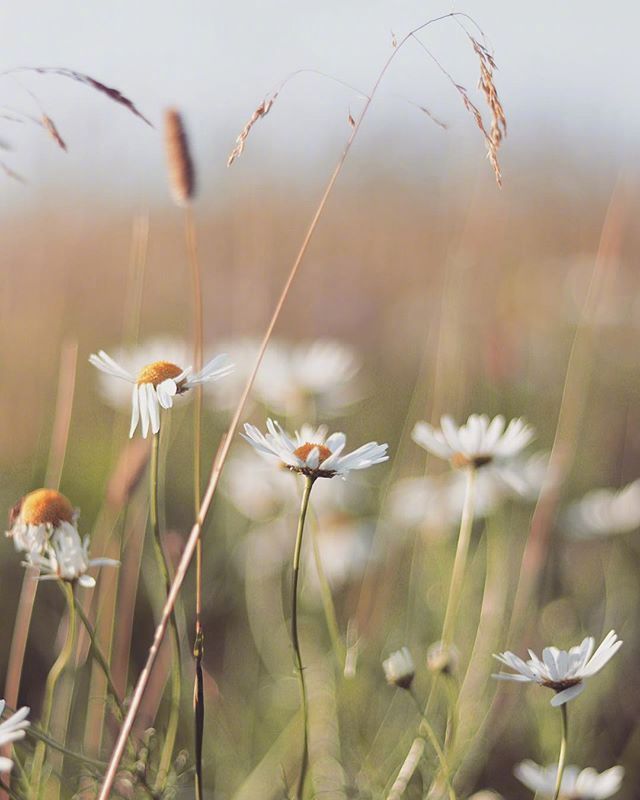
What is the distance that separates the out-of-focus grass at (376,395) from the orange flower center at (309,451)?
0.22m

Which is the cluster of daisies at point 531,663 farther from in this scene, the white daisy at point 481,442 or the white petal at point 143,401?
the white petal at point 143,401

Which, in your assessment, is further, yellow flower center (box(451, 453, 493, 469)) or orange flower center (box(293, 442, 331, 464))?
yellow flower center (box(451, 453, 493, 469))

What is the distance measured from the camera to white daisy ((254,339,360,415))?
1.21m

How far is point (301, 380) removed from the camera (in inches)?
48.1

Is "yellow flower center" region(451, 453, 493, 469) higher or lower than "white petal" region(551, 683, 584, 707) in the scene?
higher

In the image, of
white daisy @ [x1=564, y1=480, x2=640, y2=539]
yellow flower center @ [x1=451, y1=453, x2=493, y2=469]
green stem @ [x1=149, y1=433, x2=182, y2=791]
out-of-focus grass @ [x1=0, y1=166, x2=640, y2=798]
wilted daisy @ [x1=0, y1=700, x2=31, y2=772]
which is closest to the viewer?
wilted daisy @ [x1=0, y1=700, x2=31, y2=772]

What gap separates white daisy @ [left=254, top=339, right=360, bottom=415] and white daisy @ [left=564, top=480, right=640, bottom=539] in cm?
33

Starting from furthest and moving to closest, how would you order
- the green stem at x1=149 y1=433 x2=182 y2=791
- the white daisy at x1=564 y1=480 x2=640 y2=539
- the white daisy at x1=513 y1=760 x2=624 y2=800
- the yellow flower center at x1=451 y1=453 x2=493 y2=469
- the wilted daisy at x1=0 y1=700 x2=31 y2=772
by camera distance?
the white daisy at x1=564 y1=480 x2=640 y2=539, the yellow flower center at x1=451 y1=453 x2=493 y2=469, the white daisy at x1=513 y1=760 x2=624 y2=800, the green stem at x1=149 y1=433 x2=182 y2=791, the wilted daisy at x1=0 y1=700 x2=31 y2=772

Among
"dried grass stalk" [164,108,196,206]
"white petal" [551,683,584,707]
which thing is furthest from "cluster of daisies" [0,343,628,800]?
"dried grass stalk" [164,108,196,206]

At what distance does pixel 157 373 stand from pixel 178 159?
0.13 m

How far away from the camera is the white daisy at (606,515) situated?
4.03 feet

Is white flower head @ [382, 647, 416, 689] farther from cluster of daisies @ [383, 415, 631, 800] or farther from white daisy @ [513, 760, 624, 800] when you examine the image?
white daisy @ [513, 760, 624, 800]

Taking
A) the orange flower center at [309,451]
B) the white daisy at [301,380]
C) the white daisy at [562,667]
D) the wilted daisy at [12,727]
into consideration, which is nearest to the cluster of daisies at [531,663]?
the white daisy at [562,667]

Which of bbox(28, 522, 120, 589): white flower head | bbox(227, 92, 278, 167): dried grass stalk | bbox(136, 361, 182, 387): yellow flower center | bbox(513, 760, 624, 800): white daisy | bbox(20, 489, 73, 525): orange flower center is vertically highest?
bbox(227, 92, 278, 167): dried grass stalk
